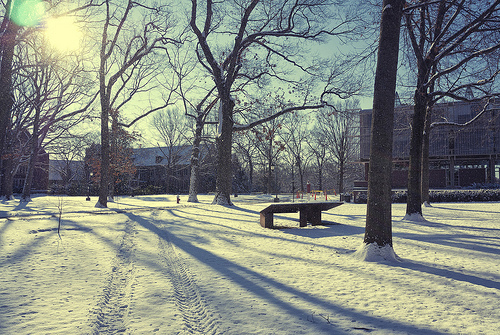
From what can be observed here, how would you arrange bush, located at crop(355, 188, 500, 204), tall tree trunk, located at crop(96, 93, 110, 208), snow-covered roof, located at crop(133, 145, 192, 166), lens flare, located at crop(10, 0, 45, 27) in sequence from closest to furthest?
lens flare, located at crop(10, 0, 45, 27) → tall tree trunk, located at crop(96, 93, 110, 208) → bush, located at crop(355, 188, 500, 204) → snow-covered roof, located at crop(133, 145, 192, 166)

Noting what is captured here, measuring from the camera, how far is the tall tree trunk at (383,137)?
20.9 feet

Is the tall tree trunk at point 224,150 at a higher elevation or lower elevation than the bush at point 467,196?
higher

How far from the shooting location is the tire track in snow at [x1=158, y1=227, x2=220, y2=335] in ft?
11.2

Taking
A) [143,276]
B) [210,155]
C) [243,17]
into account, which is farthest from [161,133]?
[143,276]

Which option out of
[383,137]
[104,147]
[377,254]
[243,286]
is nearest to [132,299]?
[243,286]

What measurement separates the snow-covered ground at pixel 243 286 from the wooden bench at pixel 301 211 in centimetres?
202

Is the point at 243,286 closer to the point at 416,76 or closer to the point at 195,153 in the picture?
the point at 416,76

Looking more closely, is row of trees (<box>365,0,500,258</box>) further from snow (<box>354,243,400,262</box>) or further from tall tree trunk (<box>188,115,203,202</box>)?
tall tree trunk (<box>188,115,203,202</box>)

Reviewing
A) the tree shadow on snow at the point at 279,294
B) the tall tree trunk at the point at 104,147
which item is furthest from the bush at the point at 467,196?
the tall tree trunk at the point at 104,147

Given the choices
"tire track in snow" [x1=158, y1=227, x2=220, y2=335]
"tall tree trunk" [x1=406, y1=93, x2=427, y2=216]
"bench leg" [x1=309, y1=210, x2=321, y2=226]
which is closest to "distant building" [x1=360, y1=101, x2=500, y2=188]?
"tall tree trunk" [x1=406, y1=93, x2=427, y2=216]

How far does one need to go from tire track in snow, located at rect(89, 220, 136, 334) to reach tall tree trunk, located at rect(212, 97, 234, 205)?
1094cm

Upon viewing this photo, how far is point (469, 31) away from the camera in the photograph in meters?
10.4

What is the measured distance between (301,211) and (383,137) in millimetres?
5075

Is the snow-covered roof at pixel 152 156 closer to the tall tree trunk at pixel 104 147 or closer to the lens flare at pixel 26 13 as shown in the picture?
the tall tree trunk at pixel 104 147
